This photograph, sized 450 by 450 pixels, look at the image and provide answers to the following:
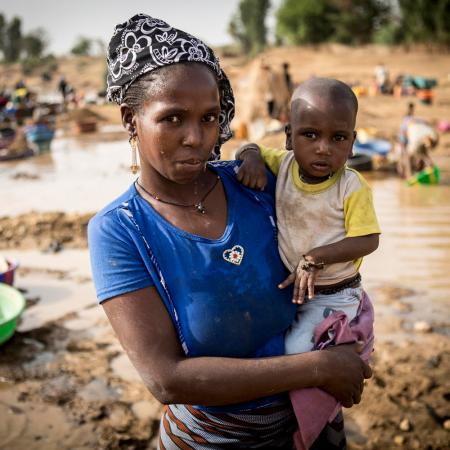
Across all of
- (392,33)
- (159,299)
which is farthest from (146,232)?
(392,33)

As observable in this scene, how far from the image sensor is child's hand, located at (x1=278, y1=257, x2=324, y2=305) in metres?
1.45

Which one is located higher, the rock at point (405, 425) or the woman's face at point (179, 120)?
the woman's face at point (179, 120)

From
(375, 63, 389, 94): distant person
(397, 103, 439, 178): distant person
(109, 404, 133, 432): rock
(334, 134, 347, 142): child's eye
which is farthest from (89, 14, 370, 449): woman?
(375, 63, 389, 94): distant person

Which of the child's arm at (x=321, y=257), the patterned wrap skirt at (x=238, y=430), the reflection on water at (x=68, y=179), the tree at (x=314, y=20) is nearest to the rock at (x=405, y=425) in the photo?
the patterned wrap skirt at (x=238, y=430)

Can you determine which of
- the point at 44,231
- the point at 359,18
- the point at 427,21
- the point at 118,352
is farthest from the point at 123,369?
the point at 359,18

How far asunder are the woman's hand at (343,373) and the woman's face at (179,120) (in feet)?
2.06

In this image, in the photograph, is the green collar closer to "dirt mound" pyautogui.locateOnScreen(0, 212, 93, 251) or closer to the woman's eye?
the woman's eye

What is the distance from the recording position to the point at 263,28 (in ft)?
167

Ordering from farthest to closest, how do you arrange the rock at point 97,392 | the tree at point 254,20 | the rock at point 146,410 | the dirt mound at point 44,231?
the tree at point 254,20, the dirt mound at point 44,231, the rock at point 97,392, the rock at point 146,410

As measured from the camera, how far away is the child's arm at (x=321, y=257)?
1.46 m

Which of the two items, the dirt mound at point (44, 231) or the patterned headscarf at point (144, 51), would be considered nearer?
the patterned headscarf at point (144, 51)

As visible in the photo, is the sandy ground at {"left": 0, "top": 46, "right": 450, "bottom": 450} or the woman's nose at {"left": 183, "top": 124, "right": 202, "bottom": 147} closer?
the woman's nose at {"left": 183, "top": 124, "right": 202, "bottom": 147}

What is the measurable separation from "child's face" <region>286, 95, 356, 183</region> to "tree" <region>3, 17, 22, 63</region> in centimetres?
6877

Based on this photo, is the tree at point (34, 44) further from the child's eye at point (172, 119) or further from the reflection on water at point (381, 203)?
the child's eye at point (172, 119)
